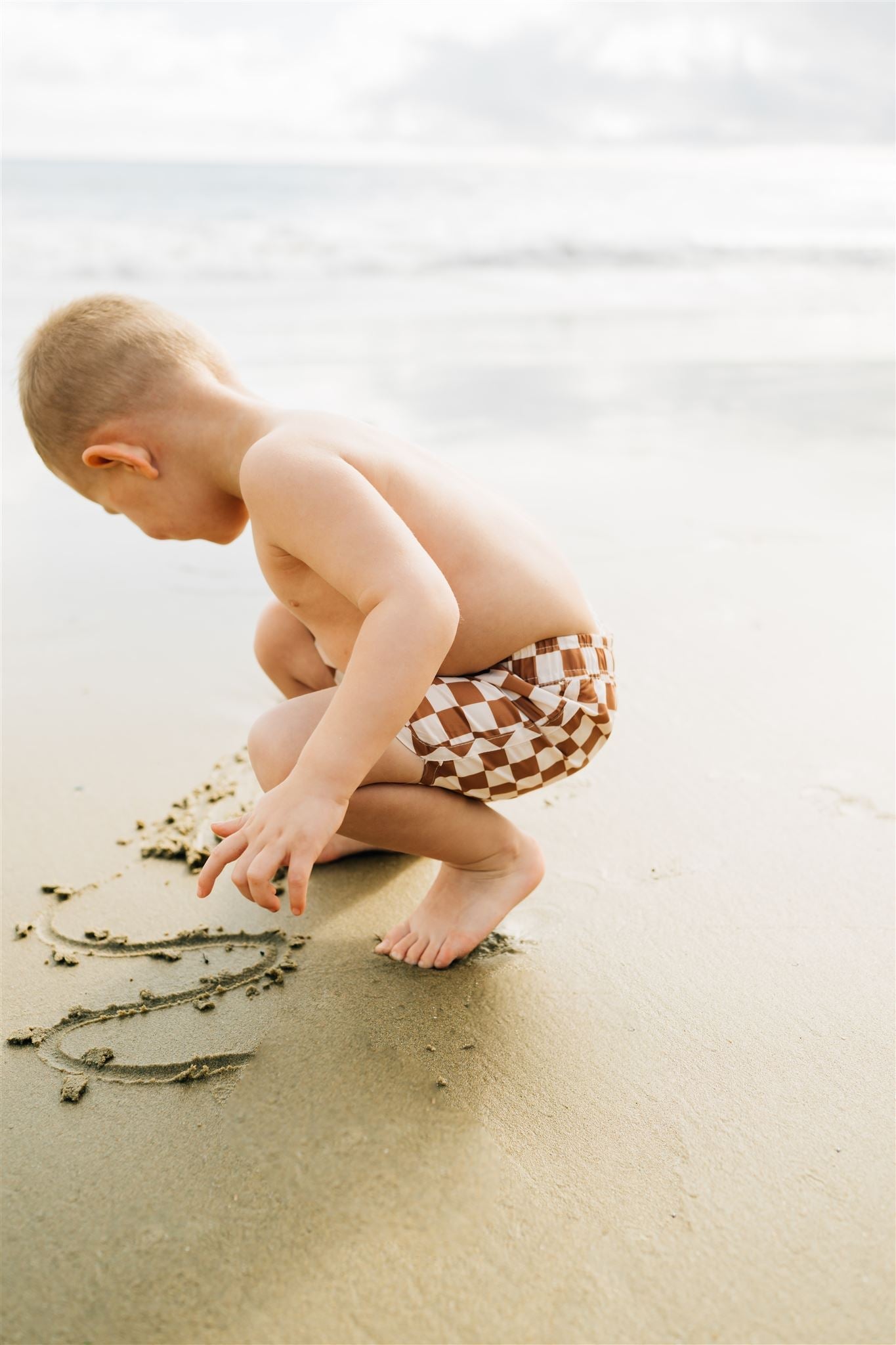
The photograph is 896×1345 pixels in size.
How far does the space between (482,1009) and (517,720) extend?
17.5 inches

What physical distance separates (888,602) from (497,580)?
6.03 feet

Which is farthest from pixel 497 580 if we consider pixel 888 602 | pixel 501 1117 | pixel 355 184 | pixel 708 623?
pixel 355 184

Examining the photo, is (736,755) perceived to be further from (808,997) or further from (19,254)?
(19,254)

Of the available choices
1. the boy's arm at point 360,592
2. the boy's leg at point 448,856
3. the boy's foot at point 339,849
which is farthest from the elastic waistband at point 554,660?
the boy's foot at point 339,849

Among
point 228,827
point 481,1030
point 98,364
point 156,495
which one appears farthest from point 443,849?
point 98,364

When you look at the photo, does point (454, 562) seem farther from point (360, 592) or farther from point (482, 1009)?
point (482, 1009)

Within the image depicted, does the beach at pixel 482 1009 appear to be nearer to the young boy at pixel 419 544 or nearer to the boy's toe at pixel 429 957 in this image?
the boy's toe at pixel 429 957

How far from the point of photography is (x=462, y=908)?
1.76 m

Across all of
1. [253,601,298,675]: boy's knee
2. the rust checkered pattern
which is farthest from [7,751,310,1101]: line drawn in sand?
the rust checkered pattern

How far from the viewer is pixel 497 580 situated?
5.65 feet

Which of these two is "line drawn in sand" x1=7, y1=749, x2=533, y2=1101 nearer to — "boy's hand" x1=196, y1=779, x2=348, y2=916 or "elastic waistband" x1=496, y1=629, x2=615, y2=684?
"boy's hand" x1=196, y1=779, x2=348, y2=916

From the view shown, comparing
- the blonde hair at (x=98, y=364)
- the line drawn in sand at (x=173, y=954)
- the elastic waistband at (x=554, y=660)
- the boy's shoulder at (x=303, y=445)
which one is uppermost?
the blonde hair at (x=98, y=364)

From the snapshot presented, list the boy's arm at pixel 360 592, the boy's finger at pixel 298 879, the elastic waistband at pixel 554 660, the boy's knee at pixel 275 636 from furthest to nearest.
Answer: the boy's knee at pixel 275 636 < the elastic waistband at pixel 554 660 < the boy's arm at pixel 360 592 < the boy's finger at pixel 298 879

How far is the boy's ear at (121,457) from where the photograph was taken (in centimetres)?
167
